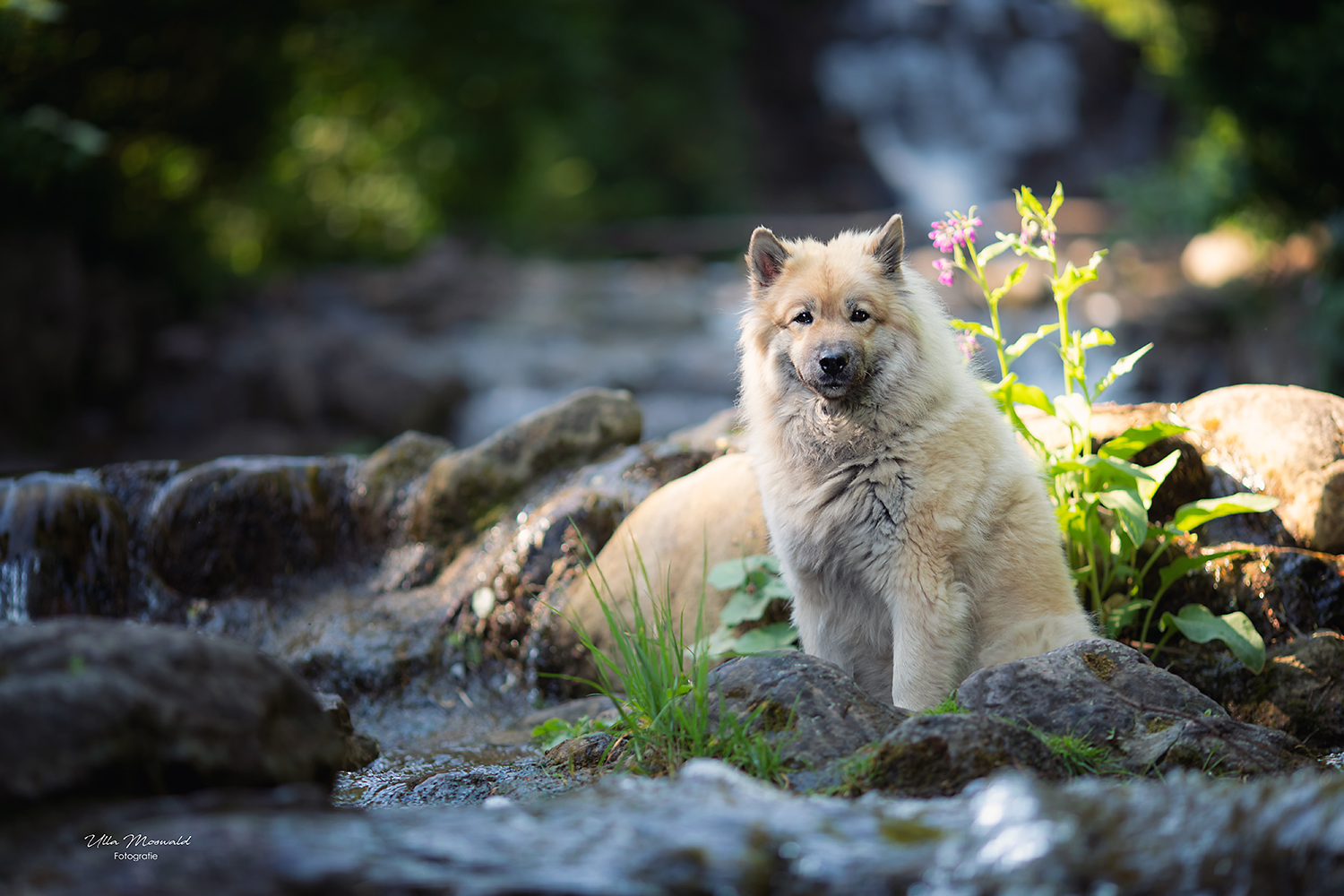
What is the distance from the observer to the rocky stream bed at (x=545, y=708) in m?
1.79

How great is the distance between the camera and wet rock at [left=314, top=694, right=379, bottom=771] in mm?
3676

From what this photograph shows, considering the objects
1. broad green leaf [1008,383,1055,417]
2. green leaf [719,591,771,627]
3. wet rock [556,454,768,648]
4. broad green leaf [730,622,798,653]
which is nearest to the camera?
broad green leaf [1008,383,1055,417]

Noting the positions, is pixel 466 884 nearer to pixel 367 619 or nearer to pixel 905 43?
pixel 367 619

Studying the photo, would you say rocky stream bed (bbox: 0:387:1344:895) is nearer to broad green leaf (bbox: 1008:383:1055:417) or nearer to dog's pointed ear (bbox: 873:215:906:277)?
broad green leaf (bbox: 1008:383:1055:417)

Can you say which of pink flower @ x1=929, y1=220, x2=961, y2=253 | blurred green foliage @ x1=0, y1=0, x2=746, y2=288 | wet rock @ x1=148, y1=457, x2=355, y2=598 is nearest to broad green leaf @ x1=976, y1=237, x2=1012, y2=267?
pink flower @ x1=929, y1=220, x2=961, y2=253

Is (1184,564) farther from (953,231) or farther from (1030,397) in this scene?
(953,231)

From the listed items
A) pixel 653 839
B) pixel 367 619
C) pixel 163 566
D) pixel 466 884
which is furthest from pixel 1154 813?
pixel 163 566

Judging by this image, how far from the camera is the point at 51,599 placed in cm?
570

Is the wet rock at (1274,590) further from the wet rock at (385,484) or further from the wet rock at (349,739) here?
the wet rock at (385,484)

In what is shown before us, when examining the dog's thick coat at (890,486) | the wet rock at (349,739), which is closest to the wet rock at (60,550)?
the wet rock at (349,739)

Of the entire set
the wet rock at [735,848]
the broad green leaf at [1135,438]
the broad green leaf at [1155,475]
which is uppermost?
the broad green leaf at [1135,438]

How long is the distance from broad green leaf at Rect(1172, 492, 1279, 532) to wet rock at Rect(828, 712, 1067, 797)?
6.13 ft

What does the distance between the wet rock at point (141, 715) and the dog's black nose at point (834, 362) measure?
2.23m

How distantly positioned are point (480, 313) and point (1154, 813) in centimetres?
1488
